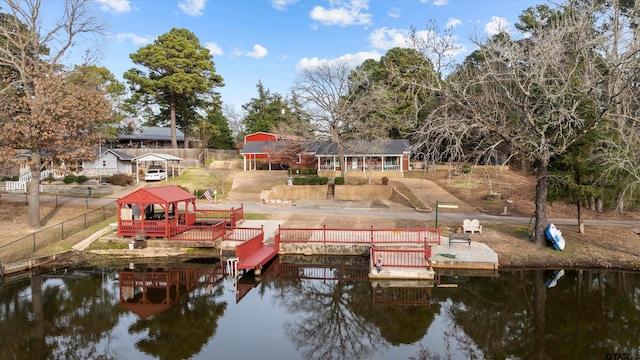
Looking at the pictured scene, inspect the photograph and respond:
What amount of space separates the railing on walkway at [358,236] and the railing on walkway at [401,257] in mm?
893

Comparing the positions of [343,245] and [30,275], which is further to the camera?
[343,245]

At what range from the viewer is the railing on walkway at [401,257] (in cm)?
1655

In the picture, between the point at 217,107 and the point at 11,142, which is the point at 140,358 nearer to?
the point at 11,142

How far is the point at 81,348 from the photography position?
11.0 metres

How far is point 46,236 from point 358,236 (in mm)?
16887

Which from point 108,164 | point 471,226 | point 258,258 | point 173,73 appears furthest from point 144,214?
point 173,73

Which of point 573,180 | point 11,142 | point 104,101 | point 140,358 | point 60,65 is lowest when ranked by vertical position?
point 140,358

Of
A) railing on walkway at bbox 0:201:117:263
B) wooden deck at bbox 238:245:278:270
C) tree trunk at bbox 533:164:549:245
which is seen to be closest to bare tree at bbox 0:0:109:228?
railing on walkway at bbox 0:201:117:263

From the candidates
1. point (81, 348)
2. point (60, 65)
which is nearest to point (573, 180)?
point (81, 348)

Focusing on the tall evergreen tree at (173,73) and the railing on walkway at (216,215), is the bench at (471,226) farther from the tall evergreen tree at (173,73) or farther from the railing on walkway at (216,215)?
the tall evergreen tree at (173,73)

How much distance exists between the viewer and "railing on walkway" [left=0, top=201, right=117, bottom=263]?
1856 centimetres

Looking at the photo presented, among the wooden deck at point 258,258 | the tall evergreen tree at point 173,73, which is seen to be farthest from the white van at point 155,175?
the wooden deck at point 258,258

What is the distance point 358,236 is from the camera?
2041 centimetres

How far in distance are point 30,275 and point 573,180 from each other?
25619mm
